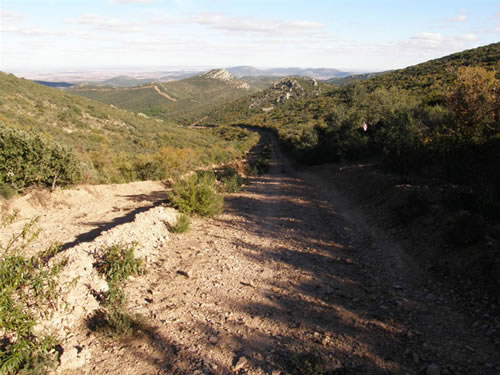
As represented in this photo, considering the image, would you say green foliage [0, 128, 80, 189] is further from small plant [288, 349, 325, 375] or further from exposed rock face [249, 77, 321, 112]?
exposed rock face [249, 77, 321, 112]

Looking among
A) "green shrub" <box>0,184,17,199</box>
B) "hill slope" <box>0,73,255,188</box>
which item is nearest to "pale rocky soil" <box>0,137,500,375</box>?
"green shrub" <box>0,184,17,199</box>

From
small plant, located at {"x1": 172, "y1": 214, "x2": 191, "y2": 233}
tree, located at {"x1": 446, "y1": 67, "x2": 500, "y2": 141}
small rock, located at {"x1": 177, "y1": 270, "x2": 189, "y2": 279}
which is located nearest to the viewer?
small rock, located at {"x1": 177, "y1": 270, "x2": 189, "y2": 279}

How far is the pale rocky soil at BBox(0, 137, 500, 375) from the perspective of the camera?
10.5 feet

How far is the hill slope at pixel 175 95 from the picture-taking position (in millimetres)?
93875

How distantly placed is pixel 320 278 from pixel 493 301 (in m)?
2.48

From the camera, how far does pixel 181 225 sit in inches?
272

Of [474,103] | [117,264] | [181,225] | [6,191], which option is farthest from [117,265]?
[474,103]

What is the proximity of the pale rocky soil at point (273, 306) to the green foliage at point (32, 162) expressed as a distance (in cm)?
89

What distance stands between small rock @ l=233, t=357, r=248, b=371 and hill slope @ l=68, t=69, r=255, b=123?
84.1 m

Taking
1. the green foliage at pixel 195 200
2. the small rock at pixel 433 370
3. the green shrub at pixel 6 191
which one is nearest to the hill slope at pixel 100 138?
the green shrub at pixel 6 191

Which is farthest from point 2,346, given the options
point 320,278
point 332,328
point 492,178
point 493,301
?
point 492,178

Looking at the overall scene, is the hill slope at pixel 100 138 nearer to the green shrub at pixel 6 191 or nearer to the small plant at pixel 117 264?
the green shrub at pixel 6 191

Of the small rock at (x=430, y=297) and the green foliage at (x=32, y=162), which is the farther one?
the green foliage at (x=32, y=162)

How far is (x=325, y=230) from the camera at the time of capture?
791 cm
